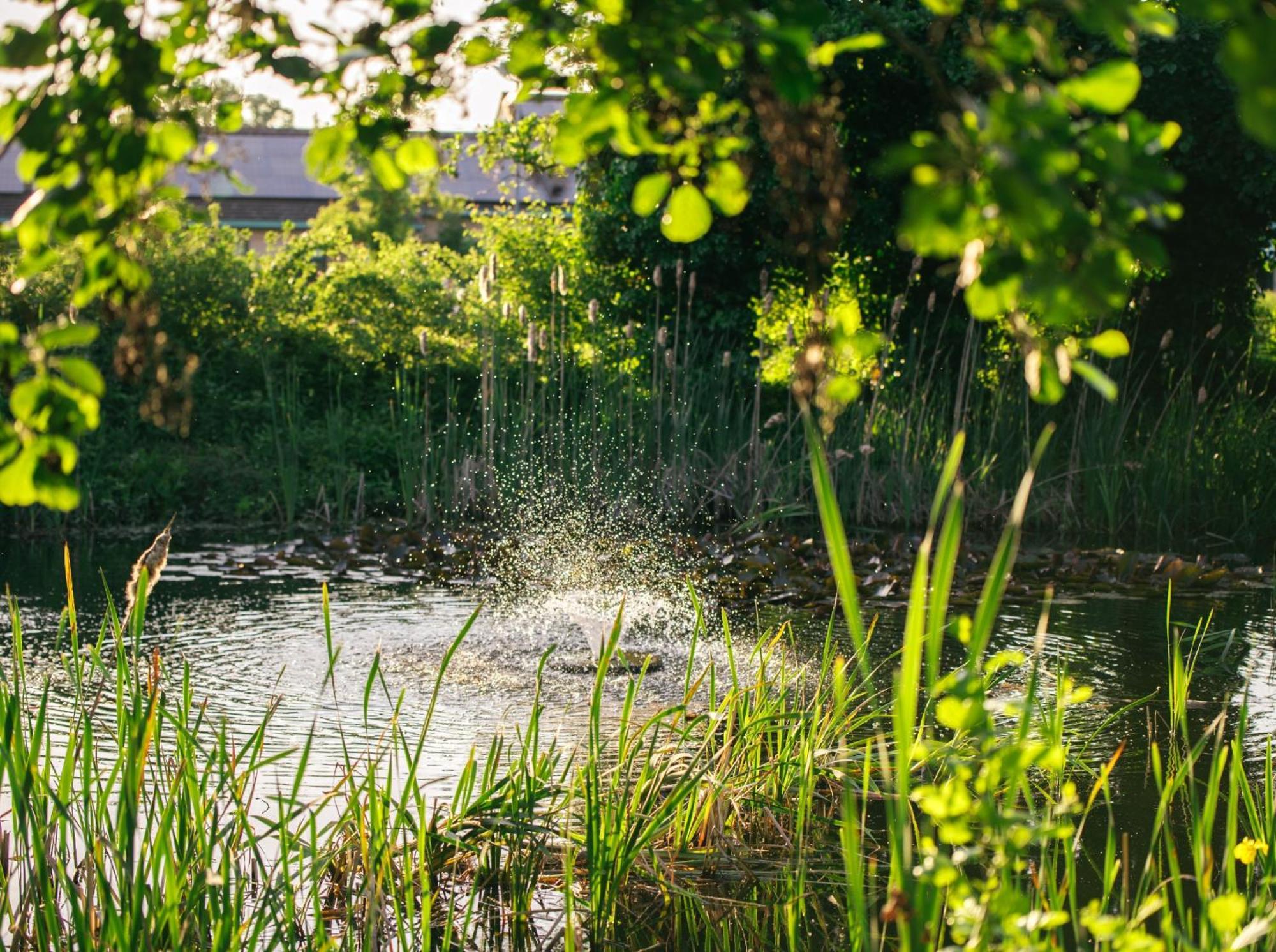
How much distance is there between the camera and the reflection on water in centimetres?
451

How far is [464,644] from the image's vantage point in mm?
5754

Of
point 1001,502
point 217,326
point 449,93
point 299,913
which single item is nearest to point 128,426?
point 217,326

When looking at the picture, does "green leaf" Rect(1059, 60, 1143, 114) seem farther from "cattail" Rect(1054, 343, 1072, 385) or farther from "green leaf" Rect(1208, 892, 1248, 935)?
"green leaf" Rect(1208, 892, 1248, 935)

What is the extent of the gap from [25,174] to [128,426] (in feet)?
32.0

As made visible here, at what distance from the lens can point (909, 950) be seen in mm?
1781

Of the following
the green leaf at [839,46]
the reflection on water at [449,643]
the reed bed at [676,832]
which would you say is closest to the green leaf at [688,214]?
the green leaf at [839,46]

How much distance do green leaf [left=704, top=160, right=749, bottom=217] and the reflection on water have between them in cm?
228

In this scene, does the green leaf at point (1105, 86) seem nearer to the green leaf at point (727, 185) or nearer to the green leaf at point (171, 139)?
the green leaf at point (727, 185)

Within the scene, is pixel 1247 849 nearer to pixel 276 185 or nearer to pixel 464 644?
pixel 464 644

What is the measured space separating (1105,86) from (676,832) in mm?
2290

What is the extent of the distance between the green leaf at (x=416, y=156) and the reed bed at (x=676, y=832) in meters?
0.58

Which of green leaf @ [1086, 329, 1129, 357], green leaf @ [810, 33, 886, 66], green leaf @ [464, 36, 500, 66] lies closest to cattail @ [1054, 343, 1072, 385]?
green leaf @ [1086, 329, 1129, 357]

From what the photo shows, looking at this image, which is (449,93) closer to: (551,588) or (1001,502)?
(551,588)

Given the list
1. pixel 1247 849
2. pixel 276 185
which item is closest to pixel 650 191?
pixel 1247 849
